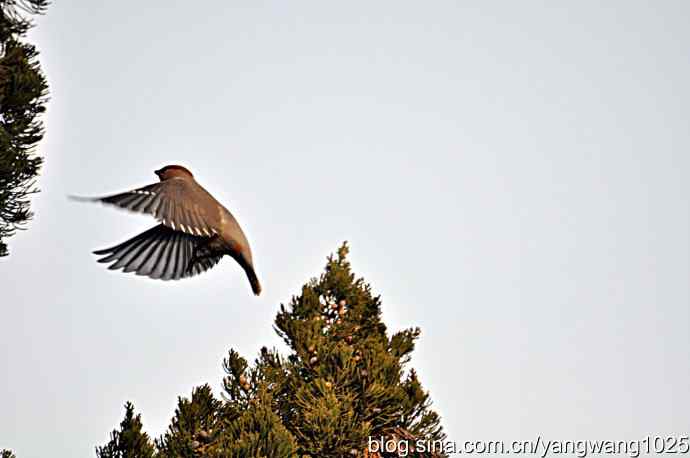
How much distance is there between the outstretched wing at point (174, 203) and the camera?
3791 millimetres

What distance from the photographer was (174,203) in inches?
156

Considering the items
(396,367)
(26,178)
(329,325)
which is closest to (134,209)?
(26,178)

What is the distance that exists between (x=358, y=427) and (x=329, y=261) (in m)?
1.19

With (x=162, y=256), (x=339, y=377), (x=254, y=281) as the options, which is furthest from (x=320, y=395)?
(x=162, y=256)

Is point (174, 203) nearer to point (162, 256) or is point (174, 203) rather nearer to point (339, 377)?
point (162, 256)

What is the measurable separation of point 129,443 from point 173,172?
4.67 feet

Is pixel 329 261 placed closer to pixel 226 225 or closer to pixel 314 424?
pixel 226 225

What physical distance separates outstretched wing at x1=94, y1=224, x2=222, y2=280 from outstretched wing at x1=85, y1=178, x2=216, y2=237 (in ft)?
1.09

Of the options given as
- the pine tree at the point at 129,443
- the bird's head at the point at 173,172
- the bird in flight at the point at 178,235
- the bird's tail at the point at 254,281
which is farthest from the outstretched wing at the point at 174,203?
the pine tree at the point at 129,443

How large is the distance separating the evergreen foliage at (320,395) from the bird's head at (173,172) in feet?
2.95

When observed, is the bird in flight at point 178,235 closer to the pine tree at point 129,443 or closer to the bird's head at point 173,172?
the bird's head at point 173,172

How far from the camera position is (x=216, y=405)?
3.84 m

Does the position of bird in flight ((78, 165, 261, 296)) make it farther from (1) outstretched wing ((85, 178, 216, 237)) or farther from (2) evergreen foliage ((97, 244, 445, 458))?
(2) evergreen foliage ((97, 244, 445, 458))

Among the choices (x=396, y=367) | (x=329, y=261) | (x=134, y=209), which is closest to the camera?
(x=134, y=209)
